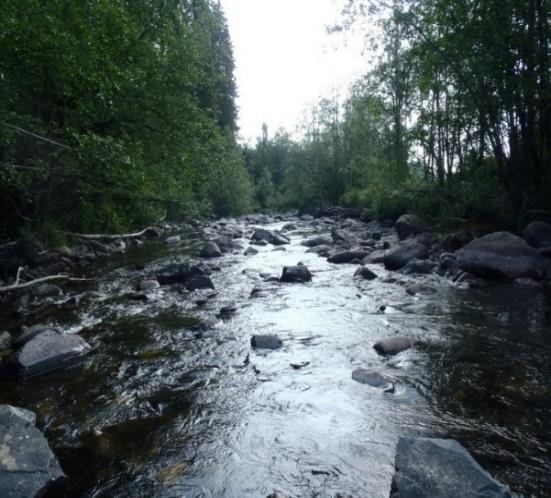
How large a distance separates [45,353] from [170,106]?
9287mm

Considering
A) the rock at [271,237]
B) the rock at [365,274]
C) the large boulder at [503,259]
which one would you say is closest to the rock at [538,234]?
the large boulder at [503,259]

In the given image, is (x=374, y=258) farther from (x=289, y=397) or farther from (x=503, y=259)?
(x=289, y=397)

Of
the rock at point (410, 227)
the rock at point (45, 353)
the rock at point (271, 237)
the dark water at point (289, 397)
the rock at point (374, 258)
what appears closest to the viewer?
the dark water at point (289, 397)

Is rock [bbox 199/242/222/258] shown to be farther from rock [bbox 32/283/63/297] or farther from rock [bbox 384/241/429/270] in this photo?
rock [bbox 384/241/429/270]

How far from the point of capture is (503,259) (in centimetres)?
849

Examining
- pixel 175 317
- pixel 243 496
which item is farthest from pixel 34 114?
pixel 243 496

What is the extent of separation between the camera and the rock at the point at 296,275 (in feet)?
30.7

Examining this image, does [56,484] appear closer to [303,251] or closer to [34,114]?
[34,114]

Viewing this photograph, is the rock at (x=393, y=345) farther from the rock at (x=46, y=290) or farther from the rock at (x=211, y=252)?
the rock at (x=211, y=252)

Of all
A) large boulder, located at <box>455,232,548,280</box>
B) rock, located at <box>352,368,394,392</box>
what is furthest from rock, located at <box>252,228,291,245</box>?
rock, located at <box>352,368,394,392</box>

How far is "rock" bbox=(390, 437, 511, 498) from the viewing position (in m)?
2.22

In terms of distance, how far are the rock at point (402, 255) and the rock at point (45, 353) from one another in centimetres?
729

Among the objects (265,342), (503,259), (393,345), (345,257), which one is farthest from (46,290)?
(503,259)

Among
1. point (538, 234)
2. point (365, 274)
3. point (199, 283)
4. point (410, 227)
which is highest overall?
point (538, 234)
